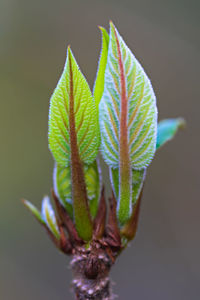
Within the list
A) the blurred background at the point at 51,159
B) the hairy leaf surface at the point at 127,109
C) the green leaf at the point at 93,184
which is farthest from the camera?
the blurred background at the point at 51,159

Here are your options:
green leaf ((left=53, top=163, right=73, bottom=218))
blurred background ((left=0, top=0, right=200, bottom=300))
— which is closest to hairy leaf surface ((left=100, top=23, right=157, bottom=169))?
green leaf ((left=53, top=163, right=73, bottom=218))

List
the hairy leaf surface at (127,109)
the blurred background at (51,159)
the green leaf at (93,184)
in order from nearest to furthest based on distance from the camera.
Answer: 1. the hairy leaf surface at (127,109)
2. the green leaf at (93,184)
3. the blurred background at (51,159)

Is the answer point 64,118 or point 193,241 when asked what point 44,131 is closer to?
point 193,241

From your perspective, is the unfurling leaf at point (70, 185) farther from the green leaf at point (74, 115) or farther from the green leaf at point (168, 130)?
the green leaf at point (168, 130)

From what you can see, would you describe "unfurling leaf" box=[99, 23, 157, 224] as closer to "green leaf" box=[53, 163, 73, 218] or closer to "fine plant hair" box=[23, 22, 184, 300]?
Answer: "fine plant hair" box=[23, 22, 184, 300]

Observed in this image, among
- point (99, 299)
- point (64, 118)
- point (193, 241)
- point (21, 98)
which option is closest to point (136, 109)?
point (64, 118)

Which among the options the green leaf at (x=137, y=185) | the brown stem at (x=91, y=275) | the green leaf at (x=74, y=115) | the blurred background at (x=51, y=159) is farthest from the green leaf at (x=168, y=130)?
the blurred background at (x=51, y=159)

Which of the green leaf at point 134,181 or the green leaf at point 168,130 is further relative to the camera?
the green leaf at point 168,130
